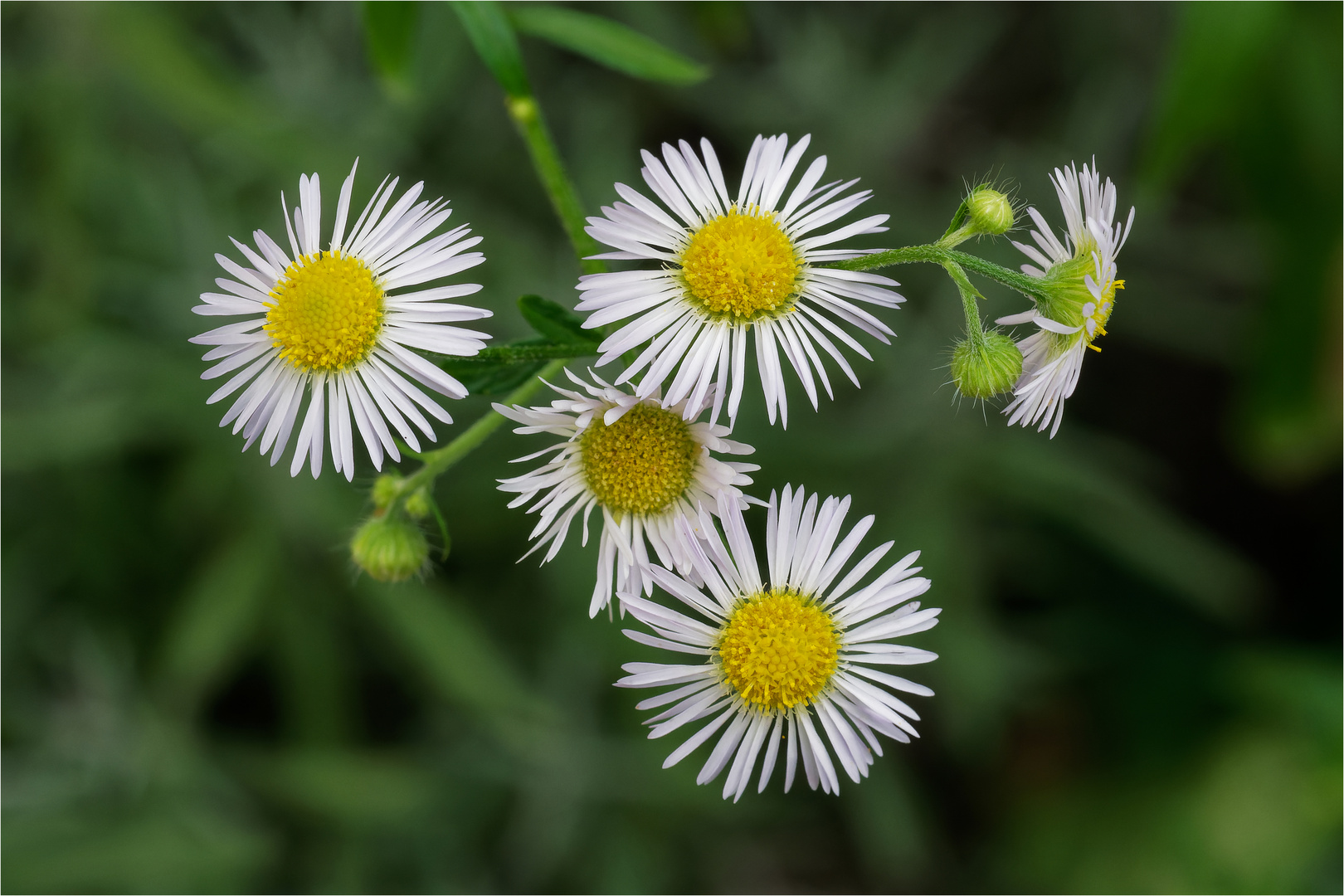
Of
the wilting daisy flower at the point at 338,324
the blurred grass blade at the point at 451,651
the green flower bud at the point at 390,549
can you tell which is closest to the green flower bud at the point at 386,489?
the green flower bud at the point at 390,549

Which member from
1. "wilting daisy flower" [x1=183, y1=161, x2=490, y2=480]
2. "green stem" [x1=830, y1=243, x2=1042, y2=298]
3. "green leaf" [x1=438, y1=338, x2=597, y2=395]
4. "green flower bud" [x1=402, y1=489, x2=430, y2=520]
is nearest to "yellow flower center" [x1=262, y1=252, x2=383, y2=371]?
"wilting daisy flower" [x1=183, y1=161, x2=490, y2=480]

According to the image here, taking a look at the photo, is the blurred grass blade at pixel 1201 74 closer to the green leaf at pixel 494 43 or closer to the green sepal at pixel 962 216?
the green sepal at pixel 962 216

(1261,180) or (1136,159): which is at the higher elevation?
(1136,159)

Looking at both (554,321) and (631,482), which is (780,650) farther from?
Answer: (554,321)

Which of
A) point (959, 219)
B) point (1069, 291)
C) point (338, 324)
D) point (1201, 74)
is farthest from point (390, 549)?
point (1201, 74)

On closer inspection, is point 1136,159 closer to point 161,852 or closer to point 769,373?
point 769,373

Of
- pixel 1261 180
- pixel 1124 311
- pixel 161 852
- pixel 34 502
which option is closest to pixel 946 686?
pixel 1124 311
